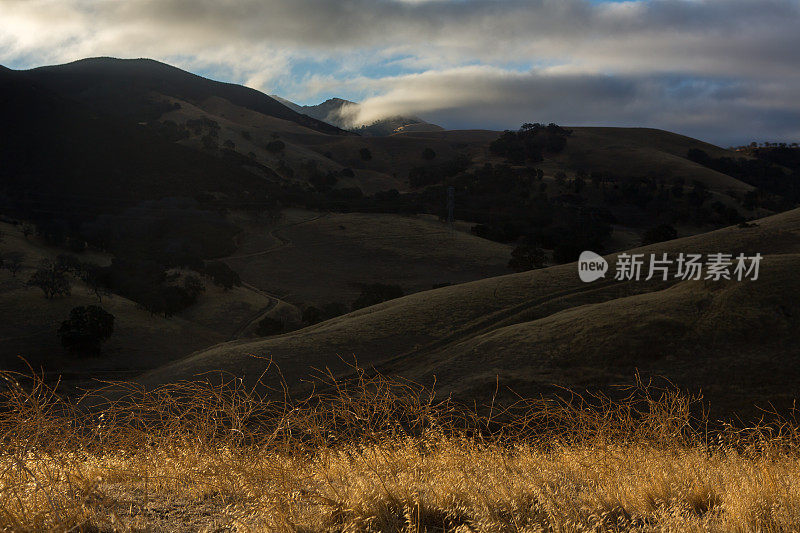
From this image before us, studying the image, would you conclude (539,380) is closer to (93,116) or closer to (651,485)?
(651,485)

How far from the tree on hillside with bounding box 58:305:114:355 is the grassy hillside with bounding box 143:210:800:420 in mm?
6669

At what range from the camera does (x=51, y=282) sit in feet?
134

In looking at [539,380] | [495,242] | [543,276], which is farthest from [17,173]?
[539,380]

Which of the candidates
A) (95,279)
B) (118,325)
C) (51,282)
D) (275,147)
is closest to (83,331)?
(118,325)

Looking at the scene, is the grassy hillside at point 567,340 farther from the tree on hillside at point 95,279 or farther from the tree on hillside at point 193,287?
the tree on hillside at point 193,287

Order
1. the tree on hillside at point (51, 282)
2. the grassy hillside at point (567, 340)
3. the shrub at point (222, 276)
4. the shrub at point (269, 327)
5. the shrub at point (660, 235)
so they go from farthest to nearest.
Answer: the shrub at point (660, 235), the shrub at point (222, 276), the shrub at point (269, 327), the tree on hillside at point (51, 282), the grassy hillside at point (567, 340)

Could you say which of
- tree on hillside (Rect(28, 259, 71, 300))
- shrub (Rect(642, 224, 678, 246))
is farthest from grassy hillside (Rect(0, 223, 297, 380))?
shrub (Rect(642, 224, 678, 246))

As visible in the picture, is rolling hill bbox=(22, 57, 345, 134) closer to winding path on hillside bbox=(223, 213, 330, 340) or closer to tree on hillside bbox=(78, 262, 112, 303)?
winding path on hillside bbox=(223, 213, 330, 340)

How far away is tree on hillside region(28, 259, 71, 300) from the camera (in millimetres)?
40438

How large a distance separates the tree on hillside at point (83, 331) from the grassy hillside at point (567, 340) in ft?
21.9

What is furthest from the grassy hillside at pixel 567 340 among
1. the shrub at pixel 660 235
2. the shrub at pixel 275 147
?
the shrub at pixel 275 147

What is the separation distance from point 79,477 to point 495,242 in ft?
232

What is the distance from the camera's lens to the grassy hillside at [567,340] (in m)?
21.9

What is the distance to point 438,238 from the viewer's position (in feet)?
227
